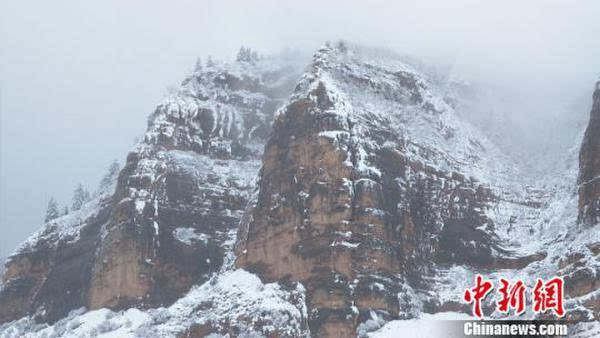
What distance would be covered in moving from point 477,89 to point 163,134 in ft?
195

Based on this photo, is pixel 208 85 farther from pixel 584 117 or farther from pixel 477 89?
pixel 584 117

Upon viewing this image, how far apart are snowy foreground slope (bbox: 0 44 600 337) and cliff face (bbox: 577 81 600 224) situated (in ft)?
0.92

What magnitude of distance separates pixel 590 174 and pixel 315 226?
3418 cm

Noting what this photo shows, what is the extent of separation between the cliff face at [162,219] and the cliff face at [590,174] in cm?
4865

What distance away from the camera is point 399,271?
430 feet

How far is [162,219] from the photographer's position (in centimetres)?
14700

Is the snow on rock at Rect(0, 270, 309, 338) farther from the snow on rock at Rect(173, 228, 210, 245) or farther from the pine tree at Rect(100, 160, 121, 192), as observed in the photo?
the pine tree at Rect(100, 160, 121, 192)

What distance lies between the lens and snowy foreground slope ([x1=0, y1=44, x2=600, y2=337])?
127 metres

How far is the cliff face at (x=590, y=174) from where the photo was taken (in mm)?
124938

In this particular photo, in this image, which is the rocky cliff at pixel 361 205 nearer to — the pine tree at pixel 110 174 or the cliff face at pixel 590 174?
the cliff face at pixel 590 174

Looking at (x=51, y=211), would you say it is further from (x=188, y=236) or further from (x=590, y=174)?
(x=590, y=174)

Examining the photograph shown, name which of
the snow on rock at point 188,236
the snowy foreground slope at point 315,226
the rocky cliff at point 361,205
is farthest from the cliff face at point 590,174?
the snow on rock at point 188,236

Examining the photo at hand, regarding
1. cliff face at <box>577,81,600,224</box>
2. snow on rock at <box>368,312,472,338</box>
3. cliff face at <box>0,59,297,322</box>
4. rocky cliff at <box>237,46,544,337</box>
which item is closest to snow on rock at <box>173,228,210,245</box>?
cliff face at <box>0,59,297,322</box>

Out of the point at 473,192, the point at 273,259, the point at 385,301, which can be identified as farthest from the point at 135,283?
the point at 473,192
